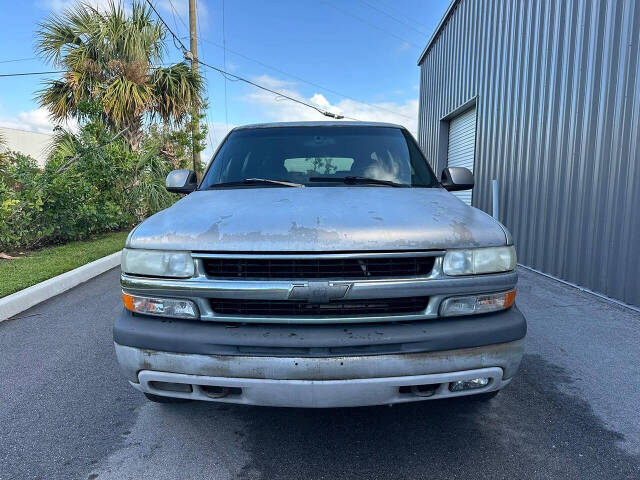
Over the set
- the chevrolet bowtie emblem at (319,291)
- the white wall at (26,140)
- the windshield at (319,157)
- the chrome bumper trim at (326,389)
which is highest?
the white wall at (26,140)

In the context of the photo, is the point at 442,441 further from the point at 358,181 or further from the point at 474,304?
the point at 358,181

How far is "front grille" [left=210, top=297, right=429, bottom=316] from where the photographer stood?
6.59 ft

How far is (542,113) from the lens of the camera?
6.43m

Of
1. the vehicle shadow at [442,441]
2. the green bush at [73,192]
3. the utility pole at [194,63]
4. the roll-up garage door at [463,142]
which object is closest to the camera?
the vehicle shadow at [442,441]

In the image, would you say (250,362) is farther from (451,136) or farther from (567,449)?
(451,136)

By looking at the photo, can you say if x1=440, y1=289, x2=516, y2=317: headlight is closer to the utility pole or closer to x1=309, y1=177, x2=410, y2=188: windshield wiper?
x1=309, y1=177, x2=410, y2=188: windshield wiper

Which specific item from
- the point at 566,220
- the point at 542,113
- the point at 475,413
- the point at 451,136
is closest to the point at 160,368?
the point at 475,413

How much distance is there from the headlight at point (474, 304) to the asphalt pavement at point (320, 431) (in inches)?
30.3

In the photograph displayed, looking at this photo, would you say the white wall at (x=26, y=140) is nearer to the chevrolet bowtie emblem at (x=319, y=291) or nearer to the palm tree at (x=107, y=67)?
the palm tree at (x=107, y=67)

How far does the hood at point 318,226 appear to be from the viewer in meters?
1.97

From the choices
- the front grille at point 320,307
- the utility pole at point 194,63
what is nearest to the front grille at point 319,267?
the front grille at point 320,307

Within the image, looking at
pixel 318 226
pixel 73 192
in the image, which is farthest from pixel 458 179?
pixel 73 192


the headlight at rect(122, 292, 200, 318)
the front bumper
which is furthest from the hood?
the front bumper

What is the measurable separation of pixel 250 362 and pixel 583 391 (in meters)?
2.37
